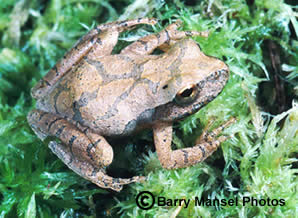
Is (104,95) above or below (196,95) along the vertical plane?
above

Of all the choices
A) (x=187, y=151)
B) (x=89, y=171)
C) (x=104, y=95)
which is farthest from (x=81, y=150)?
(x=187, y=151)

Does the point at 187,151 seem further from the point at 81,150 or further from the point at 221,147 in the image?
the point at 81,150

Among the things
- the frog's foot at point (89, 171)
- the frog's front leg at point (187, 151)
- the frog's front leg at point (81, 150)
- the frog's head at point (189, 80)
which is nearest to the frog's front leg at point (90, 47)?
the frog's front leg at point (81, 150)

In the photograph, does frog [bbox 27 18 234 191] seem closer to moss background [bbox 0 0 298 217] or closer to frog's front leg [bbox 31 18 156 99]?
frog's front leg [bbox 31 18 156 99]

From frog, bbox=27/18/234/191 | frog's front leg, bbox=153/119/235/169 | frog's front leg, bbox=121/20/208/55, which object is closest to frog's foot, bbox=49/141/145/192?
frog, bbox=27/18/234/191

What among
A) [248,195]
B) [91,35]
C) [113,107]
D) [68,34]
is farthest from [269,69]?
[68,34]

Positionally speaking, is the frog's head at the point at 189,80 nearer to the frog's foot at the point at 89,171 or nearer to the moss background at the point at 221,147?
the moss background at the point at 221,147

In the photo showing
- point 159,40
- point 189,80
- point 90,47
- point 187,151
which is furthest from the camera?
point 90,47

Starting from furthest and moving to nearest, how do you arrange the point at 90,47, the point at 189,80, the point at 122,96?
Answer: 1. the point at 90,47
2. the point at 122,96
3. the point at 189,80
